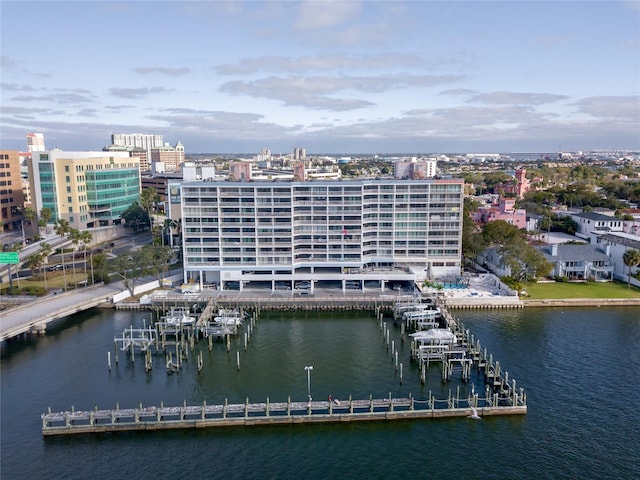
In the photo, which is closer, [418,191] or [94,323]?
[94,323]

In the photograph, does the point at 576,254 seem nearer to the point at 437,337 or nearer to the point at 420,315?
the point at 420,315

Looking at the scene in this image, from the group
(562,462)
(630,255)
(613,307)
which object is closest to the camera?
(562,462)

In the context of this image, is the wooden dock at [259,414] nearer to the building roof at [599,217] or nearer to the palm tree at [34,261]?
the palm tree at [34,261]

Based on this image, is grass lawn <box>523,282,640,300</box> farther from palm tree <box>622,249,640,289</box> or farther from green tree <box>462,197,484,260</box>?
green tree <box>462,197,484,260</box>

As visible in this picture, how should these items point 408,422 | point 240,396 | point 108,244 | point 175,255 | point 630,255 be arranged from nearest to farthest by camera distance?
1. point 408,422
2. point 240,396
3. point 630,255
4. point 175,255
5. point 108,244

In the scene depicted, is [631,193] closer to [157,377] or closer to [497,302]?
[497,302]

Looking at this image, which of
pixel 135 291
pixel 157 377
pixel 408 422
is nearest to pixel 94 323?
pixel 135 291

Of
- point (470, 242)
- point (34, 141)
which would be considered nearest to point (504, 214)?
point (470, 242)

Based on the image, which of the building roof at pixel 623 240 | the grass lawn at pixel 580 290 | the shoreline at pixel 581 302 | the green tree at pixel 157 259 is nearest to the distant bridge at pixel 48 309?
the green tree at pixel 157 259

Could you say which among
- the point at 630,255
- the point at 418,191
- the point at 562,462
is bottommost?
the point at 562,462
